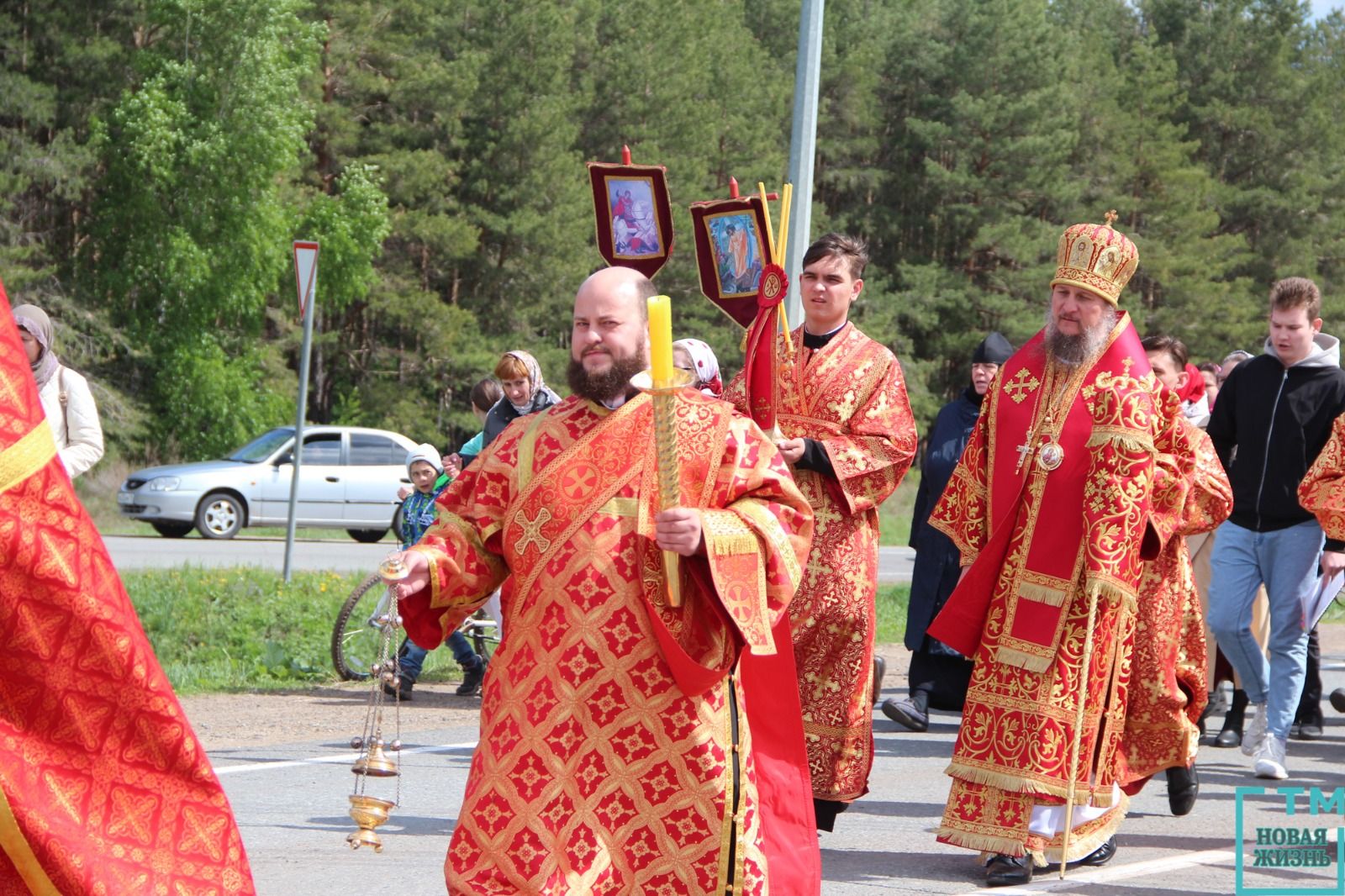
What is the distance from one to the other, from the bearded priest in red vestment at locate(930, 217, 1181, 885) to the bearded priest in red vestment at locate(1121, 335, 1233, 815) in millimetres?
99

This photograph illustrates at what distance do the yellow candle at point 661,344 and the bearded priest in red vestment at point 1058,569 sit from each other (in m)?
2.48

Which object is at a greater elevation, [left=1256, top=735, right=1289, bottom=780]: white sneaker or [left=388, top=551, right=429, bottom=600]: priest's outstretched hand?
[left=388, top=551, right=429, bottom=600]: priest's outstretched hand

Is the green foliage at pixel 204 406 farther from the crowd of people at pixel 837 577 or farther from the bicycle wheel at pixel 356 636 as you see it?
the crowd of people at pixel 837 577

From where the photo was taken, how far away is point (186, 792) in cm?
327

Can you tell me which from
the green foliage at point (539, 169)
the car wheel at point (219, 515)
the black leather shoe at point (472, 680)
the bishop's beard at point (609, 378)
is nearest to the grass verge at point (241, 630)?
the black leather shoe at point (472, 680)

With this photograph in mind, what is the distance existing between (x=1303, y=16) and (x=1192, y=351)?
15590mm

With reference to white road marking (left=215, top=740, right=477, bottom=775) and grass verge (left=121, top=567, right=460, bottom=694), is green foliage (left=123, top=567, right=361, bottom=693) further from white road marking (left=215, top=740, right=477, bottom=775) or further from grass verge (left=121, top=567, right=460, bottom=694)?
white road marking (left=215, top=740, right=477, bottom=775)

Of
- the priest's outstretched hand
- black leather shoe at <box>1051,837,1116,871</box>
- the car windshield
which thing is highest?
the priest's outstretched hand

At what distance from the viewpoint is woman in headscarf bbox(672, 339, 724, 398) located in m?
6.59

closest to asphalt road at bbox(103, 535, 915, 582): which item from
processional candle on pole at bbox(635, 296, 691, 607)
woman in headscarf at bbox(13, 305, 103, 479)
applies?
woman in headscarf at bbox(13, 305, 103, 479)

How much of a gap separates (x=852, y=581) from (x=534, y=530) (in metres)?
2.31

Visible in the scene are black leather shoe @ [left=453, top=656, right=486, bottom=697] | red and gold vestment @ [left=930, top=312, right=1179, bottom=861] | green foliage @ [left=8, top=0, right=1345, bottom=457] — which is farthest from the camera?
green foliage @ [left=8, top=0, right=1345, bottom=457]

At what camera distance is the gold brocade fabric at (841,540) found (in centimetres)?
655

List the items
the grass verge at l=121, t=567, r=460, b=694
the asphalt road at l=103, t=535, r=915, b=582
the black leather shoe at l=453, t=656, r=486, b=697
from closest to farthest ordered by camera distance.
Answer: the black leather shoe at l=453, t=656, r=486, b=697, the grass verge at l=121, t=567, r=460, b=694, the asphalt road at l=103, t=535, r=915, b=582
